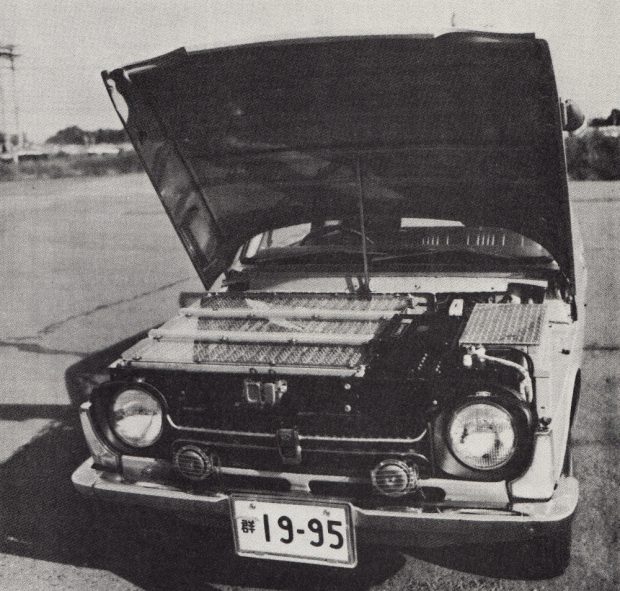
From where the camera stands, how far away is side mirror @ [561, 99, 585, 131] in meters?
2.84

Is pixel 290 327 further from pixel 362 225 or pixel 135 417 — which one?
pixel 362 225

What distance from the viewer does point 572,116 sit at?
2875 millimetres

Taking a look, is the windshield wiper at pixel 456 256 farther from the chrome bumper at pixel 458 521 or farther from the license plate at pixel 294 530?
the license plate at pixel 294 530

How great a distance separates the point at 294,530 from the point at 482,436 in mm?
Answer: 748

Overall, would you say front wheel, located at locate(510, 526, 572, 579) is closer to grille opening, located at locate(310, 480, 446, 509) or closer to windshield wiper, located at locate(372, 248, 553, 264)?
grille opening, located at locate(310, 480, 446, 509)

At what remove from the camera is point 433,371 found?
247 cm

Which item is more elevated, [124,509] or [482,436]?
[482,436]

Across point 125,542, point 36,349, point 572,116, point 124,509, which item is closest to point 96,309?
point 36,349

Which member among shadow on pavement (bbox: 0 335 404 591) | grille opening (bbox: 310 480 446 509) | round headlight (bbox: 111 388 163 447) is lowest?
shadow on pavement (bbox: 0 335 404 591)

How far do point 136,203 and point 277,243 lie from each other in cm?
1696

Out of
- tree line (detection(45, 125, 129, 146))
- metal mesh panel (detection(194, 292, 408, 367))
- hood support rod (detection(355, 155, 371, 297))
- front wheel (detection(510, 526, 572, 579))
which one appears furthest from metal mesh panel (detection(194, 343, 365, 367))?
tree line (detection(45, 125, 129, 146))

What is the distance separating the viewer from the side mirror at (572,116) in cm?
284

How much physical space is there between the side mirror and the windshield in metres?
0.90

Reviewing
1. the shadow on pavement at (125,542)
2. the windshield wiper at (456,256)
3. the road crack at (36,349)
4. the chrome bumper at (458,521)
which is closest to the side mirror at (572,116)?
the windshield wiper at (456,256)
